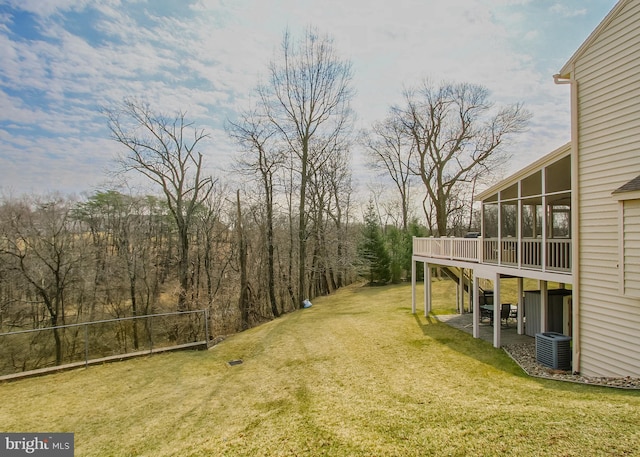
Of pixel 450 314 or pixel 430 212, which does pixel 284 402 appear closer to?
pixel 450 314

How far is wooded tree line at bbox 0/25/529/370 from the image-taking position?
16.0 meters

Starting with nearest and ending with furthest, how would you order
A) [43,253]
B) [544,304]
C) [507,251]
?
[544,304], [507,251], [43,253]

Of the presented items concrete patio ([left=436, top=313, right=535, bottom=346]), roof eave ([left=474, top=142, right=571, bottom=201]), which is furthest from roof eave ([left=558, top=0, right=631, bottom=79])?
concrete patio ([left=436, top=313, right=535, bottom=346])

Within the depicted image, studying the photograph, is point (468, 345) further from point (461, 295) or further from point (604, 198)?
point (604, 198)

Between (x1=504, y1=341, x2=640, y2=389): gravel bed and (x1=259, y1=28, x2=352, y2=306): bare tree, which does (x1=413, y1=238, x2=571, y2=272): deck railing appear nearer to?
(x1=504, y1=341, x2=640, y2=389): gravel bed

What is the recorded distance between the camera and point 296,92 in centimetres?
1772

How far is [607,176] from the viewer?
18.9ft

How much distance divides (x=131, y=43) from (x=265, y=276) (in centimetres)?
1355

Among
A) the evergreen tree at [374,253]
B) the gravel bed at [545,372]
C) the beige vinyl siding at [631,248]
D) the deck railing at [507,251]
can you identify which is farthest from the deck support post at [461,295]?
the evergreen tree at [374,253]

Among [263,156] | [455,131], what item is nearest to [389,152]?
[455,131]

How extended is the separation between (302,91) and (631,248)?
53.1 ft

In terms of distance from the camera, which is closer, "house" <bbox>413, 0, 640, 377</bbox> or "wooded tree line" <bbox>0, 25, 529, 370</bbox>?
"house" <bbox>413, 0, 640, 377</bbox>
